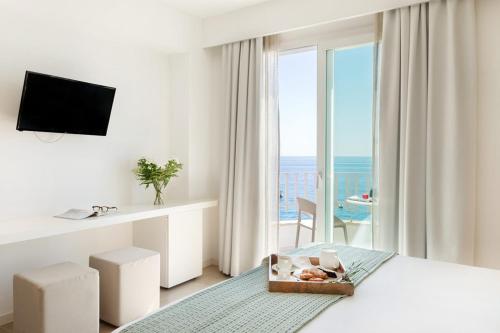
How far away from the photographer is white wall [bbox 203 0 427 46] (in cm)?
284

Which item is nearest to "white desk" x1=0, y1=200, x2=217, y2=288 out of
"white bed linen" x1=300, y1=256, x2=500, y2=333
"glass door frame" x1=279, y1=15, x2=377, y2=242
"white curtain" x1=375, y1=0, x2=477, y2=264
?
"glass door frame" x1=279, y1=15, x2=377, y2=242

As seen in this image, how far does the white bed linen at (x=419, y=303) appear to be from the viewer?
1.29m

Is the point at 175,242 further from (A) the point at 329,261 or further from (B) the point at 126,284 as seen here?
(A) the point at 329,261

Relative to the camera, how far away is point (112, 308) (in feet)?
8.25

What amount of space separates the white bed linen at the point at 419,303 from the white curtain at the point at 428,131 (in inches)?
25.4

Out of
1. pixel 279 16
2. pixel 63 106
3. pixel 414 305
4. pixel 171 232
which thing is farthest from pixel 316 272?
pixel 279 16

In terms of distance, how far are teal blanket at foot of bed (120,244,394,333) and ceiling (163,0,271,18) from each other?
8.79 feet

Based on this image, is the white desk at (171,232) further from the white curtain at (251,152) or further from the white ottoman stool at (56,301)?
the white ottoman stool at (56,301)

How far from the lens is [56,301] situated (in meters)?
2.10

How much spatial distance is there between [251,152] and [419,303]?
2.27 m

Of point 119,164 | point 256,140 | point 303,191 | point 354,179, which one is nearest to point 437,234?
point 354,179

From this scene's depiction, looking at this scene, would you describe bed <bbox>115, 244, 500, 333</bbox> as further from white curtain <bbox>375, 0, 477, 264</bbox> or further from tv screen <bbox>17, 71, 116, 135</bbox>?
tv screen <bbox>17, 71, 116, 135</bbox>

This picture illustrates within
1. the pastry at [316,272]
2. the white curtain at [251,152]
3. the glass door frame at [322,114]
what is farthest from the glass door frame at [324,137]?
the pastry at [316,272]

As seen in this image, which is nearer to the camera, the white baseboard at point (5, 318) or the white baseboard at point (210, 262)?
the white baseboard at point (5, 318)
